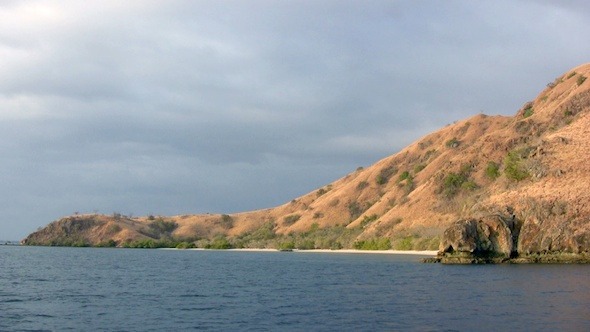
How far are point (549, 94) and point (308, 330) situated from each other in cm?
13987

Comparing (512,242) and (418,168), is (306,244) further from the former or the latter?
(512,242)

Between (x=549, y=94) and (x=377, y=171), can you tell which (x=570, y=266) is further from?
(x=377, y=171)

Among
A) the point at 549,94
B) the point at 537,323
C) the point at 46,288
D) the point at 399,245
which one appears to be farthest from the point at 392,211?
the point at 537,323

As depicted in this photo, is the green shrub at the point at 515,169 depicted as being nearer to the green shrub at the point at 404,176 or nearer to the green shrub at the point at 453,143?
the green shrub at the point at 404,176

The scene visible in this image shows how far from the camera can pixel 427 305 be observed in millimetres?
42344

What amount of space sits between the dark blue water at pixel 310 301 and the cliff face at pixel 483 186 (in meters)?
11.6

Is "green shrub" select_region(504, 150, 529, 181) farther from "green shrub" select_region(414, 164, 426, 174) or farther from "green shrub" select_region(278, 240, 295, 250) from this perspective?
"green shrub" select_region(278, 240, 295, 250)

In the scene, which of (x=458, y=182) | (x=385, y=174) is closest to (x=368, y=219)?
(x=458, y=182)

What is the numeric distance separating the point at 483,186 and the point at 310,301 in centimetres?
8655

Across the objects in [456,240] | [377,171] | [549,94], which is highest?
[549,94]

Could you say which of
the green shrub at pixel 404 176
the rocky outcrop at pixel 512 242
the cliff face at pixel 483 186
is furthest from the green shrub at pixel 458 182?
the rocky outcrop at pixel 512 242

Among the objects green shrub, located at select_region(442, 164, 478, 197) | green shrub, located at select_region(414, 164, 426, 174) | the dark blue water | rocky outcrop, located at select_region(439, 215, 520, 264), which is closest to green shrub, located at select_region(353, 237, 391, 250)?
green shrub, located at select_region(442, 164, 478, 197)

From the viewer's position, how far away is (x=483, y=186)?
409 feet

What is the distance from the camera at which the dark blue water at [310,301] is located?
35.2 metres
